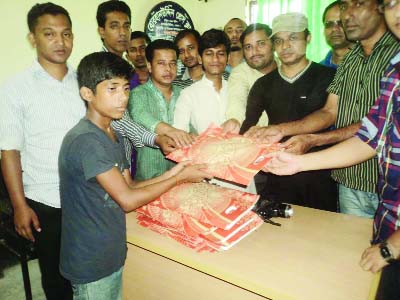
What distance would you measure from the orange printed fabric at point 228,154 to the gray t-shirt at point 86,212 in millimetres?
424

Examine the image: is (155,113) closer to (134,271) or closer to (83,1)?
(134,271)

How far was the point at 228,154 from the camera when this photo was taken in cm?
154

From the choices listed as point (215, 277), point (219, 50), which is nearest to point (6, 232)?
point (215, 277)

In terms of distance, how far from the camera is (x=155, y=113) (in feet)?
7.65

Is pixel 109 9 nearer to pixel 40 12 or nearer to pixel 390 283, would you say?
pixel 40 12

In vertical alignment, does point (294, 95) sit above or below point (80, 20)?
below

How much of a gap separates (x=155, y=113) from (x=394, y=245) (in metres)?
1.69

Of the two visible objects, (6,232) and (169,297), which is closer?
(169,297)

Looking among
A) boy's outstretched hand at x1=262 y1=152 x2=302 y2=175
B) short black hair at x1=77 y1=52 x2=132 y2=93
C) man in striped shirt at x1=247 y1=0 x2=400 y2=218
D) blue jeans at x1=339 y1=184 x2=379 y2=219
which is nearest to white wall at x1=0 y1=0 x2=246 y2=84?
short black hair at x1=77 y1=52 x2=132 y2=93

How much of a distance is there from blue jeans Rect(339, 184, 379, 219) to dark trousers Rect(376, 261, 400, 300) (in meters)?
0.70

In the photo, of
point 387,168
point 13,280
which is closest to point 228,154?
point 387,168

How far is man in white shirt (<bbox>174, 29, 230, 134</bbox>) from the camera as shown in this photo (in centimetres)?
230

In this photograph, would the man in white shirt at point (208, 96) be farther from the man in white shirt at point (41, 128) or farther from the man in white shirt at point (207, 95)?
the man in white shirt at point (41, 128)

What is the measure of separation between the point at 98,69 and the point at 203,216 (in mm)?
829
